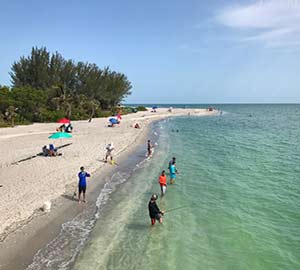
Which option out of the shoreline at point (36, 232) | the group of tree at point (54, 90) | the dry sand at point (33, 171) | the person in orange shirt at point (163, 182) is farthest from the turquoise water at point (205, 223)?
the group of tree at point (54, 90)

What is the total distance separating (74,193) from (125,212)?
3199mm

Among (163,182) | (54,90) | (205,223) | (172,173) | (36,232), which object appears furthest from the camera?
(54,90)

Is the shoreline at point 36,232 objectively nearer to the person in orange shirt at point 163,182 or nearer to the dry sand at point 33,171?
the dry sand at point 33,171

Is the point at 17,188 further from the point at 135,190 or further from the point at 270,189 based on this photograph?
the point at 270,189

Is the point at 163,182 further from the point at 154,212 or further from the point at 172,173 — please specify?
the point at 154,212

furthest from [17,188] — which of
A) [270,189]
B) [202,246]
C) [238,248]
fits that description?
[270,189]

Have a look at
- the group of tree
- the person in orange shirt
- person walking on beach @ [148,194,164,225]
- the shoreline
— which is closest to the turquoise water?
person walking on beach @ [148,194,164,225]

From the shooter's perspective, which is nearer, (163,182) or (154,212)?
(154,212)

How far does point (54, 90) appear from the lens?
6200 cm

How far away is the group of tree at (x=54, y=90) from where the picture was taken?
50.1m

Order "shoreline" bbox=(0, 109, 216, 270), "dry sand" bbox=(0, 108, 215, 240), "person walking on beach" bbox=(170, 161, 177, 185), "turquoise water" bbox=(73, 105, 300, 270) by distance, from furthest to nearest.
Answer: "person walking on beach" bbox=(170, 161, 177, 185), "dry sand" bbox=(0, 108, 215, 240), "turquoise water" bbox=(73, 105, 300, 270), "shoreline" bbox=(0, 109, 216, 270)

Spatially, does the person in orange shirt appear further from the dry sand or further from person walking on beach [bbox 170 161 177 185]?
the dry sand

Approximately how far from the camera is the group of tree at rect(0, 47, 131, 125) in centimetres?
5014

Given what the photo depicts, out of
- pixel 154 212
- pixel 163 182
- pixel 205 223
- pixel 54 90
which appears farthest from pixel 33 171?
pixel 54 90
